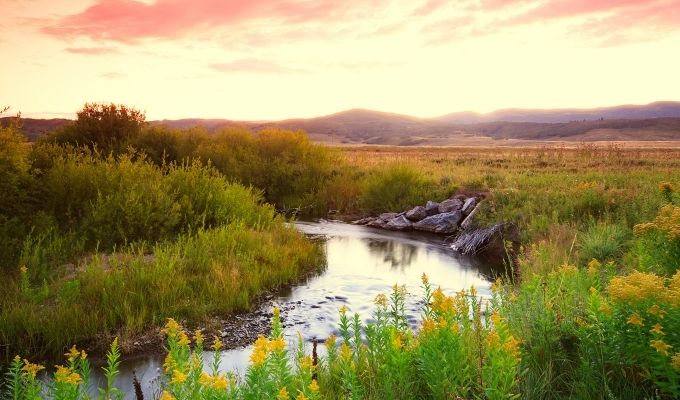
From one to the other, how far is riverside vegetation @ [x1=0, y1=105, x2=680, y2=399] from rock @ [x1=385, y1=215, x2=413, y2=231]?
1.83 meters

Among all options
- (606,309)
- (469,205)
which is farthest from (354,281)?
(606,309)

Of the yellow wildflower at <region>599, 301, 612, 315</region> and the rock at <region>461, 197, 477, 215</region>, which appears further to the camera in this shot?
the rock at <region>461, 197, 477, 215</region>

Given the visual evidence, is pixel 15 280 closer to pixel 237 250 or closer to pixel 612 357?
pixel 237 250

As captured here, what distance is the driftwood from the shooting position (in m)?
15.6

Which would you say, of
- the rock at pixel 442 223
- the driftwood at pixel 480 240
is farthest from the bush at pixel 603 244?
the rock at pixel 442 223

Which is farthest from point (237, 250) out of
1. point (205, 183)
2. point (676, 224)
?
point (676, 224)

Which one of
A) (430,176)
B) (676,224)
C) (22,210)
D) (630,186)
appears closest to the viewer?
(676,224)

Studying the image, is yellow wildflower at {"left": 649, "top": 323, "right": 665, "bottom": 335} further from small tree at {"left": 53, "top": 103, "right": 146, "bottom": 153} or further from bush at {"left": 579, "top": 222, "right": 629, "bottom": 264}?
small tree at {"left": 53, "top": 103, "right": 146, "bottom": 153}

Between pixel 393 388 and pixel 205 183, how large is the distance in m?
11.1

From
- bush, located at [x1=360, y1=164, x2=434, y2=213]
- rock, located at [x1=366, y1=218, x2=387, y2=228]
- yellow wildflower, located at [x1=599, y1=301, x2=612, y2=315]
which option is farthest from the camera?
bush, located at [x1=360, y1=164, x2=434, y2=213]

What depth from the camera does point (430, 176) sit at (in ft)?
75.7

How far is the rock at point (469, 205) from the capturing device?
18391 mm

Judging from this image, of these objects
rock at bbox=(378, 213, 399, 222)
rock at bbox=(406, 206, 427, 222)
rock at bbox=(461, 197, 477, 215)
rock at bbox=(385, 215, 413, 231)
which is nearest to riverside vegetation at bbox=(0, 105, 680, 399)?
rock at bbox=(378, 213, 399, 222)

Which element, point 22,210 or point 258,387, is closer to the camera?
point 258,387
